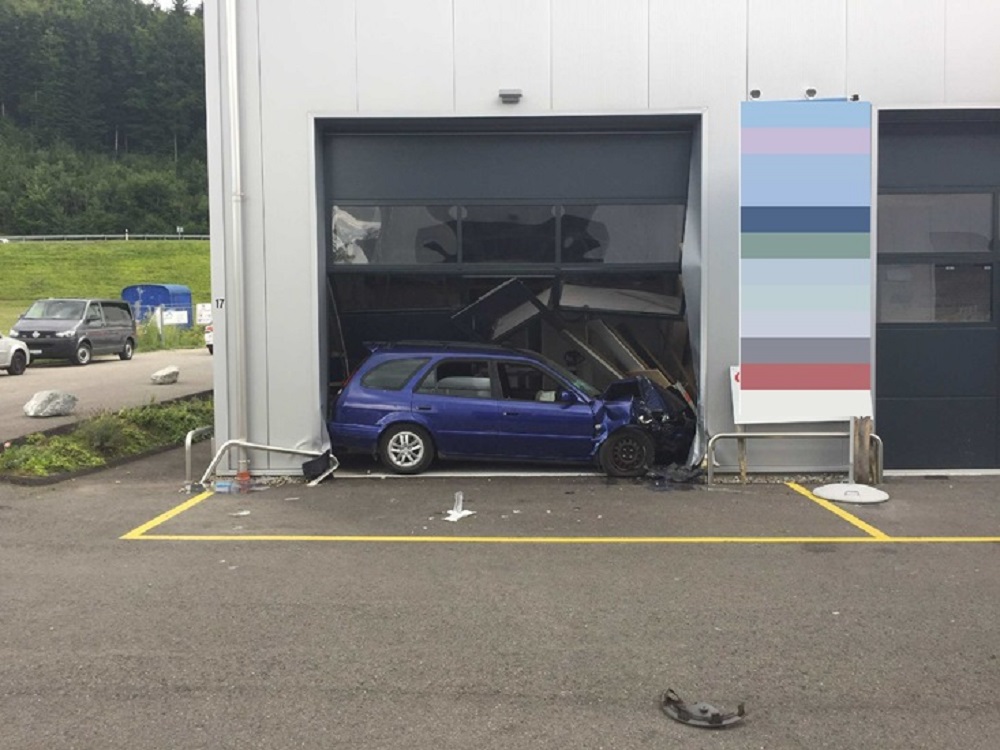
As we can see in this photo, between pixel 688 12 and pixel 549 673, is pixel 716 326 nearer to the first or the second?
pixel 688 12

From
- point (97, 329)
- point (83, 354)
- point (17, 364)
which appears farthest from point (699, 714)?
point (97, 329)

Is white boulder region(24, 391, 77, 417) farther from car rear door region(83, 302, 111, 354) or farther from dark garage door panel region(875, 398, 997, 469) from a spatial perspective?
car rear door region(83, 302, 111, 354)

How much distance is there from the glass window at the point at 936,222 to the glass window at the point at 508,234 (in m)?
3.92

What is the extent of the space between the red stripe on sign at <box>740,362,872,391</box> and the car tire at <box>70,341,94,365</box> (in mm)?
21311

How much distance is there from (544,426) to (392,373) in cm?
185

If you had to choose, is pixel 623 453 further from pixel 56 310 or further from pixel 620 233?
pixel 56 310

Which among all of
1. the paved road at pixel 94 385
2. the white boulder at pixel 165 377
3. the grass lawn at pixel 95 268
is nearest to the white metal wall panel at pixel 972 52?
the paved road at pixel 94 385

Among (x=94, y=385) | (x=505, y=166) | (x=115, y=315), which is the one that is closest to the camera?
(x=505, y=166)

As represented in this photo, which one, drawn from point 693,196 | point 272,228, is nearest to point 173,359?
point 272,228

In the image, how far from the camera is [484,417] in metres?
10.5

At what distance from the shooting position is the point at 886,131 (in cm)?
1084

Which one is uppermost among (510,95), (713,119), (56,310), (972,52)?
(972,52)

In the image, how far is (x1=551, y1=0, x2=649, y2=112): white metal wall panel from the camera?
1040 centimetres

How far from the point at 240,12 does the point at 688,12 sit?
503 centimetres
